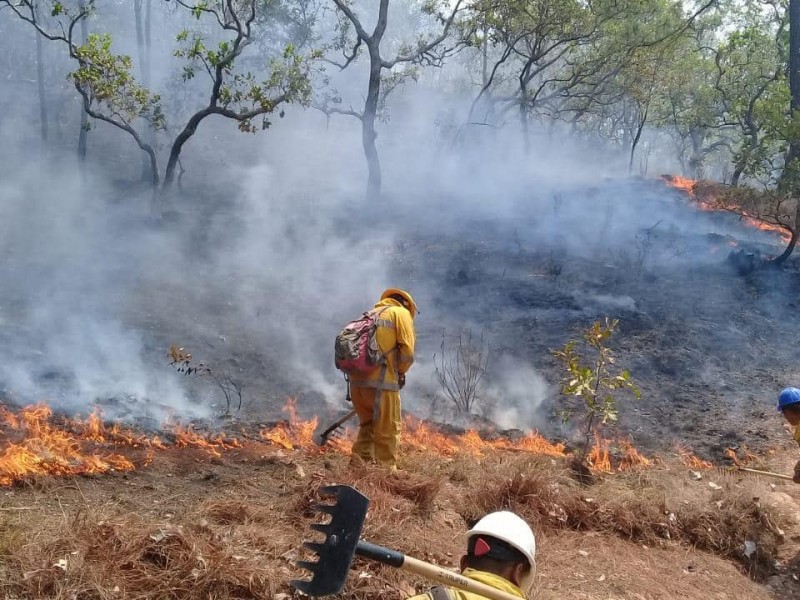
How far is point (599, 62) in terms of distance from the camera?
18750 millimetres

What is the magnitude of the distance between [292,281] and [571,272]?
19.5 feet

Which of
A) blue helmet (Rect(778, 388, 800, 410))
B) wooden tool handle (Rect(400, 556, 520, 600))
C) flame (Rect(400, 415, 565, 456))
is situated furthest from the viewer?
flame (Rect(400, 415, 565, 456))

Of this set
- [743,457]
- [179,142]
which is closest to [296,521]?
[743,457]

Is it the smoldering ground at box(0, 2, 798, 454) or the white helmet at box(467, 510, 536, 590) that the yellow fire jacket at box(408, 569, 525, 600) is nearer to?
the white helmet at box(467, 510, 536, 590)

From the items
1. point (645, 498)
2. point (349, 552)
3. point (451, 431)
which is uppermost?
point (349, 552)

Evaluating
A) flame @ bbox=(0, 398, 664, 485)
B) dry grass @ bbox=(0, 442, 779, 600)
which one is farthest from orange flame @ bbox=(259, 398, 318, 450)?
dry grass @ bbox=(0, 442, 779, 600)

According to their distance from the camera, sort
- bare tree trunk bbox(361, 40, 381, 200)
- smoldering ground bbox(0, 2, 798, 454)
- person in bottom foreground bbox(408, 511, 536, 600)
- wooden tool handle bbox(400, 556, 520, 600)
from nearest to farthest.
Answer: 1. wooden tool handle bbox(400, 556, 520, 600)
2. person in bottom foreground bbox(408, 511, 536, 600)
3. smoldering ground bbox(0, 2, 798, 454)
4. bare tree trunk bbox(361, 40, 381, 200)

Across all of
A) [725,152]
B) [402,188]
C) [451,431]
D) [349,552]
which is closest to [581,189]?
[402,188]

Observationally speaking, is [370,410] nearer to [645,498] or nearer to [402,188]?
[645,498]

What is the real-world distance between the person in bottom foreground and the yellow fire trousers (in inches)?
122

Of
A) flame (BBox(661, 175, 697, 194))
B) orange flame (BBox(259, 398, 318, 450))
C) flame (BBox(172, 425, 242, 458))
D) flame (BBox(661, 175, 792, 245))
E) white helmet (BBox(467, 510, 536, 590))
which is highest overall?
flame (BBox(661, 175, 697, 194))

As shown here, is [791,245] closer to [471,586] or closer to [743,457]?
[743,457]

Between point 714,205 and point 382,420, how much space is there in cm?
1572

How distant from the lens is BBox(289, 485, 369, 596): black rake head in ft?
7.54
